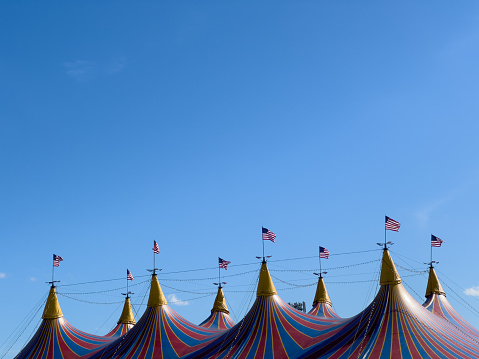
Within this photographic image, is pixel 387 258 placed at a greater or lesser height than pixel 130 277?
lesser

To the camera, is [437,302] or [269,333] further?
[437,302]

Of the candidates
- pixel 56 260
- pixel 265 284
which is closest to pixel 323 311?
pixel 265 284

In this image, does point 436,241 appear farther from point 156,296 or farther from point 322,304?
point 156,296

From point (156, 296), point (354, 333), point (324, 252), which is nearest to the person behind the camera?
point (354, 333)

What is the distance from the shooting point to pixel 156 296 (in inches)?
861

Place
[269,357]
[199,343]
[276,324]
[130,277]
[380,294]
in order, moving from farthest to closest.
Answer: [130,277], [199,343], [276,324], [269,357], [380,294]

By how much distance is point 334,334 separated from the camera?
17.0 m

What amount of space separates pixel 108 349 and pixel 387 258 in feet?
34.0

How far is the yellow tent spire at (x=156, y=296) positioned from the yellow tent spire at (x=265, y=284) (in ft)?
12.4

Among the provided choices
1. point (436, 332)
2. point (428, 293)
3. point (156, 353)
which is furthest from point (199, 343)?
point (428, 293)

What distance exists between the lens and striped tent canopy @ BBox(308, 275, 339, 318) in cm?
3006

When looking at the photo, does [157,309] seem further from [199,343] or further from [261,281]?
[261,281]

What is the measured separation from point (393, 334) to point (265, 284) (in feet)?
19.6

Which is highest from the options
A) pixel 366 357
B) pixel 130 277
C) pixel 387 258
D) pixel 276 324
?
pixel 130 277
